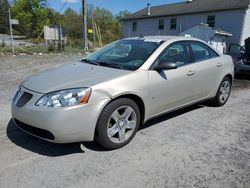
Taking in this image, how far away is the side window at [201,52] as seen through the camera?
4602 mm

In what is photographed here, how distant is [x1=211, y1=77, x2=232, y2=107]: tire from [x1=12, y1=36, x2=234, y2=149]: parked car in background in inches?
19.0

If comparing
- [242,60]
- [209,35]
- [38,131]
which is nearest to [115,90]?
[38,131]

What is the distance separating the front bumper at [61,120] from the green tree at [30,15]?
4546cm

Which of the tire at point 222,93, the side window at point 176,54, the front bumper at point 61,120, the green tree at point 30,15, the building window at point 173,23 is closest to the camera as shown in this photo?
the front bumper at point 61,120

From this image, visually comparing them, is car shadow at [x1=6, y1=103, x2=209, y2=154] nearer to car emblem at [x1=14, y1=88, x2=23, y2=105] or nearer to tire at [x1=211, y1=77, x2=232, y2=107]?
car emblem at [x1=14, y1=88, x2=23, y2=105]

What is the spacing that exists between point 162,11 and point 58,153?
28958mm

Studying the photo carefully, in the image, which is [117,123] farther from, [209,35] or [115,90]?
[209,35]

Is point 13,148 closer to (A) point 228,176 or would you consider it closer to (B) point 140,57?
(B) point 140,57

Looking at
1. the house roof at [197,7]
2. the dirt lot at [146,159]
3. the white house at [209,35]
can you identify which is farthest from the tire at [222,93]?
the house roof at [197,7]

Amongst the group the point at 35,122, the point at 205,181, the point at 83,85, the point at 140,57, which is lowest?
the point at 205,181

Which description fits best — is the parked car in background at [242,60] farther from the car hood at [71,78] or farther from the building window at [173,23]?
the building window at [173,23]

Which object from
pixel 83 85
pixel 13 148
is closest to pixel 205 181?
pixel 83 85

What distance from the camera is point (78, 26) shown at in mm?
35531

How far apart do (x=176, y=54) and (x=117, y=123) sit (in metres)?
1.70
